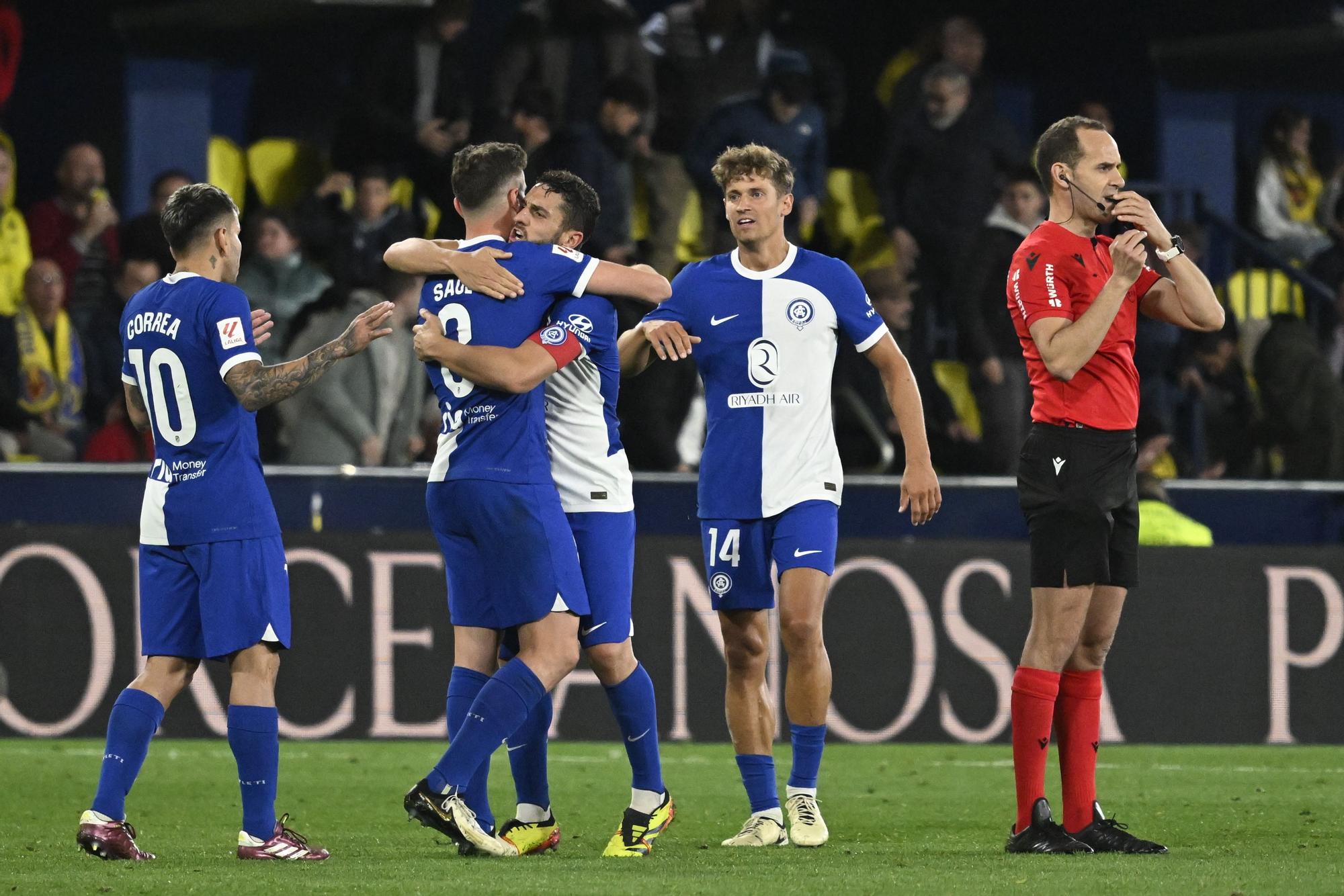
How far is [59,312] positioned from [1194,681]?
21.0 ft

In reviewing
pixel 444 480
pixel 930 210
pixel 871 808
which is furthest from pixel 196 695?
pixel 930 210

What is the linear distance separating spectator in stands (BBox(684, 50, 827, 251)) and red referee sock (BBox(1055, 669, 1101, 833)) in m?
6.61

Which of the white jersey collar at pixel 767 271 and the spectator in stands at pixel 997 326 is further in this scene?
the spectator in stands at pixel 997 326

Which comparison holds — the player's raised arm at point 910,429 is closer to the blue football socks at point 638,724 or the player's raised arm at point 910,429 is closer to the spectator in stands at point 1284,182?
the blue football socks at point 638,724

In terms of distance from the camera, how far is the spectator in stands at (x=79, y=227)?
1198cm

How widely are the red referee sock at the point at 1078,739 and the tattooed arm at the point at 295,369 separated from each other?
229 centimetres

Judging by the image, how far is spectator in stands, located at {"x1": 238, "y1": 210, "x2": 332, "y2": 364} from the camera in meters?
12.0

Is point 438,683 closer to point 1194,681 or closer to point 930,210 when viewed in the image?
point 1194,681

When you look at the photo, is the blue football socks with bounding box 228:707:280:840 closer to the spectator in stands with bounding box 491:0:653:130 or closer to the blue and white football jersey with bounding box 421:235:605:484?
the blue and white football jersey with bounding box 421:235:605:484

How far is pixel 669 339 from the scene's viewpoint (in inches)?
252

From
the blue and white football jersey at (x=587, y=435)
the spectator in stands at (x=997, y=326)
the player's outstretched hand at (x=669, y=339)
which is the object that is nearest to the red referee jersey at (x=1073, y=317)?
the player's outstretched hand at (x=669, y=339)

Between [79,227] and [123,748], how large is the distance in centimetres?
680

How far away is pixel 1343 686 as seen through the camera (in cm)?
1045

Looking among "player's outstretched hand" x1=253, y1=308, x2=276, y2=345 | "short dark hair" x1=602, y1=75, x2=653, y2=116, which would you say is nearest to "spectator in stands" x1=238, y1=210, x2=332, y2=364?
"short dark hair" x1=602, y1=75, x2=653, y2=116
